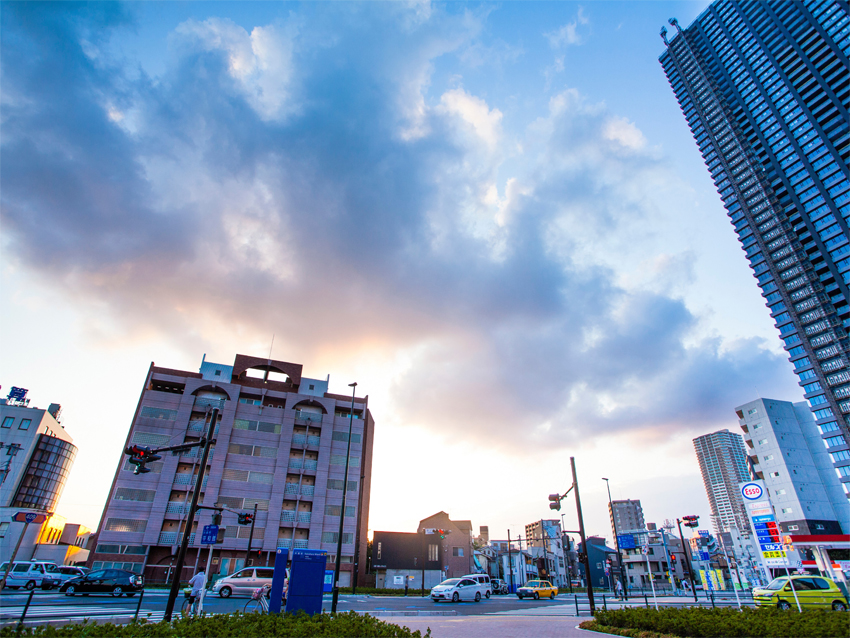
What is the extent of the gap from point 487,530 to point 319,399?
92656 millimetres

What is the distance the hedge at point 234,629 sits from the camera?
7.99m

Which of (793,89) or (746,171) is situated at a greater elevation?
(793,89)

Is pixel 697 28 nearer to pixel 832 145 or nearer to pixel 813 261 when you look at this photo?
pixel 832 145

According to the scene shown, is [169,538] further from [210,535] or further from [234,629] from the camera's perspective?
[234,629]

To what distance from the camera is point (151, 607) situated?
20.4 metres

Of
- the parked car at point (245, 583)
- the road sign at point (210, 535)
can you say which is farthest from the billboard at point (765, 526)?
the parked car at point (245, 583)

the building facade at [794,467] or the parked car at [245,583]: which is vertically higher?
the building facade at [794,467]

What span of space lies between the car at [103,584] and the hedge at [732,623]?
27.5m

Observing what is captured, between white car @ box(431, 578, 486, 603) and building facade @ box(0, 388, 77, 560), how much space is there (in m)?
71.9

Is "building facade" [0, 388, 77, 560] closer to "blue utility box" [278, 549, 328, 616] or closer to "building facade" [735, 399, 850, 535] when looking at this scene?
"blue utility box" [278, 549, 328, 616]

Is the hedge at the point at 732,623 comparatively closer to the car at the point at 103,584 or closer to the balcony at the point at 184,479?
the car at the point at 103,584

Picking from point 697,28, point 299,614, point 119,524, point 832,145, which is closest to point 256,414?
point 119,524

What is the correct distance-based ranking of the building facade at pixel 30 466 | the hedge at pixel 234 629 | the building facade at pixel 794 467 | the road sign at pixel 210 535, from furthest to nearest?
the building facade at pixel 794 467, the building facade at pixel 30 466, the road sign at pixel 210 535, the hedge at pixel 234 629

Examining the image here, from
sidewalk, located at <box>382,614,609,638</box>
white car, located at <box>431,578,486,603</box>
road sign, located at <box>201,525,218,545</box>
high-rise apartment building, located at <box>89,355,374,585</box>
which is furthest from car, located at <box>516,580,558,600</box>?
road sign, located at <box>201,525,218,545</box>
